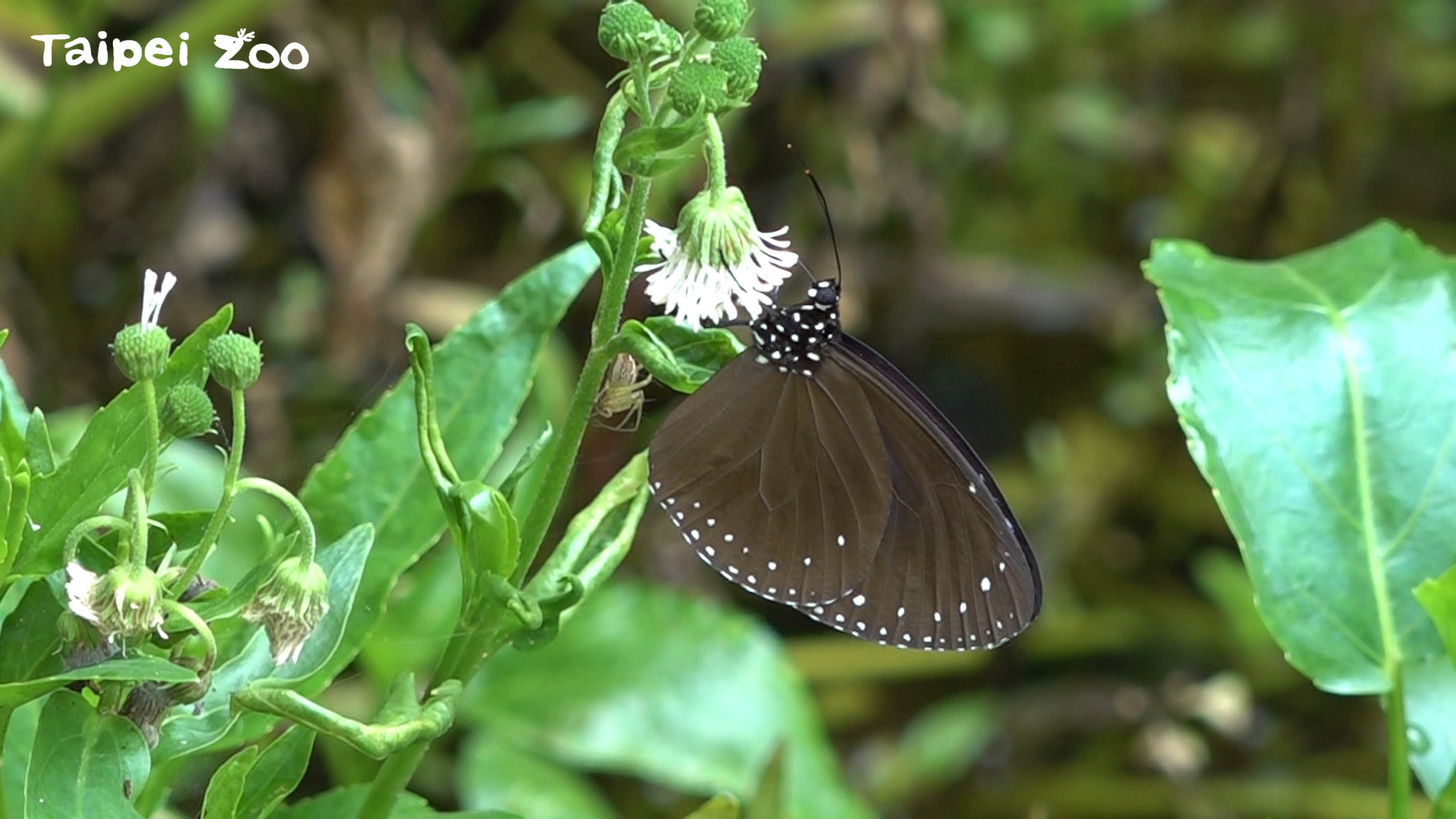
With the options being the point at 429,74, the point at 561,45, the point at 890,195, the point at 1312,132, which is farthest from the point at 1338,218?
the point at 429,74

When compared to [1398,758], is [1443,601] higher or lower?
higher

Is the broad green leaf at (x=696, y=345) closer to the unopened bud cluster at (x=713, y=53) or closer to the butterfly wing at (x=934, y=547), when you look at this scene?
the unopened bud cluster at (x=713, y=53)

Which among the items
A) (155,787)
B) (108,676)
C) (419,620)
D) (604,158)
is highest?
(604,158)

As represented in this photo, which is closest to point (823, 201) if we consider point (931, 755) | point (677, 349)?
point (677, 349)

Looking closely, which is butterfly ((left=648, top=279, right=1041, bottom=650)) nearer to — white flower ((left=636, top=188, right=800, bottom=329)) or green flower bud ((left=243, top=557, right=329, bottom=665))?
white flower ((left=636, top=188, right=800, bottom=329))

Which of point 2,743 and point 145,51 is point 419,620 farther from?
point 145,51

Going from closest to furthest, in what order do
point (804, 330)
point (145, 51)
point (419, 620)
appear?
point (804, 330) → point (419, 620) → point (145, 51)

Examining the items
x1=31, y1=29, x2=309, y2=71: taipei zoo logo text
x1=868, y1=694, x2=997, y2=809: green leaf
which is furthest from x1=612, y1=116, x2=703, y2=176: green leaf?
x1=868, y1=694, x2=997, y2=809: green leaf

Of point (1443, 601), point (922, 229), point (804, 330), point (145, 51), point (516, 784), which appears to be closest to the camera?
point (1443, 601)
